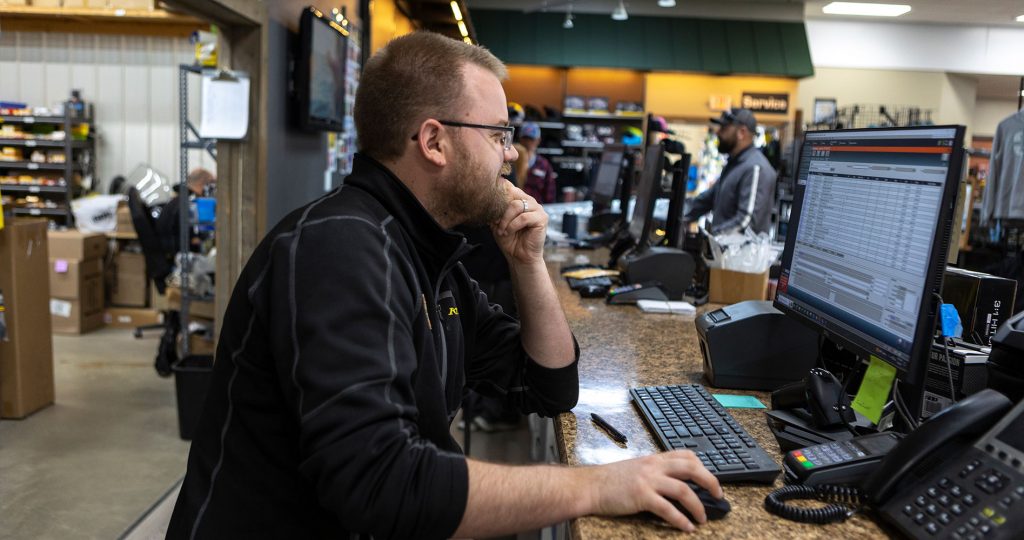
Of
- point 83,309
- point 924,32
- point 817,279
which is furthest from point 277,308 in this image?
point 924,32

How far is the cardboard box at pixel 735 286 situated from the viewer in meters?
2.82

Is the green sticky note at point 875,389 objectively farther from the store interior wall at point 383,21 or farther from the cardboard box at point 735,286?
the store interior wall at point 383,21

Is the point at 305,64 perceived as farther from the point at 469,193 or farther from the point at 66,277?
the point at 66,277

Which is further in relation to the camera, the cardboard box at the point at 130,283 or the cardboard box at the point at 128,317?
the cardboard box at the point at 130,283

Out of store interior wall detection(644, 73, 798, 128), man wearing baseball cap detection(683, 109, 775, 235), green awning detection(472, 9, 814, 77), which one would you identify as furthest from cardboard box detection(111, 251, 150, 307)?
store interior wall detection(644, 73, 798, 128)

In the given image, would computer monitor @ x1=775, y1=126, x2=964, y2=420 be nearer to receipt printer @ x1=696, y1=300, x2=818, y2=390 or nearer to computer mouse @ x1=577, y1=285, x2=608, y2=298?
receipt printer @ x1=696, y1=300, x2=818, y2=390

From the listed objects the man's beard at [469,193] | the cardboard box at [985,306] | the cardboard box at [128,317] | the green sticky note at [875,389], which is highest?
the man's beard at [469,193]

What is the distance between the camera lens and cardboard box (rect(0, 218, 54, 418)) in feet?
13.0

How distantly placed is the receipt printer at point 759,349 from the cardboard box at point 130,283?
239 inches

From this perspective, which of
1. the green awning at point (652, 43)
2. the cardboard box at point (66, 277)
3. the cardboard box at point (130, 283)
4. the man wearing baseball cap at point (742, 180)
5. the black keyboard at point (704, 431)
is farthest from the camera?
the green awning at point (652, 43)

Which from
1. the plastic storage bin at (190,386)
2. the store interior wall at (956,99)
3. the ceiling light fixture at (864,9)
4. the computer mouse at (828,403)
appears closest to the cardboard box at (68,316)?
the plastic storage bin at (190,386)

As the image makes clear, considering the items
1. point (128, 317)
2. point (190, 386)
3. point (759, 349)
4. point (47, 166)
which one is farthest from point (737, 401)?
point (47, 166)

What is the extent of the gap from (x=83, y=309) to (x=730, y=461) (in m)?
6.28

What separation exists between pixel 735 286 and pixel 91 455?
300 centimetres
